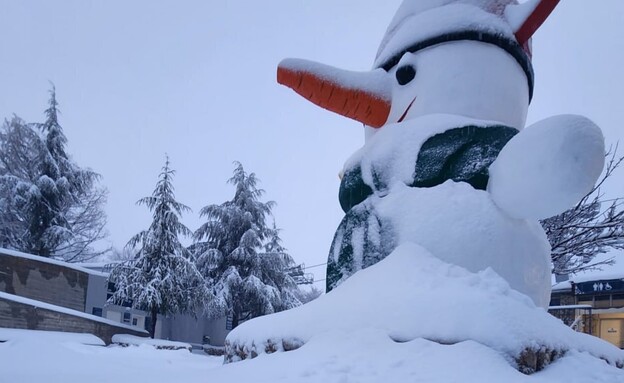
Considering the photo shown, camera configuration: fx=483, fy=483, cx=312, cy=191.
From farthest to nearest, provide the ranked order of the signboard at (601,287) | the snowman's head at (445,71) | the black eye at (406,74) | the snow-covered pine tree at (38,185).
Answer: the snow-covered pine tree at (38,185) < the signboard at (601,287) < the black eye at (406,74) < the snowman's head at (445,71)

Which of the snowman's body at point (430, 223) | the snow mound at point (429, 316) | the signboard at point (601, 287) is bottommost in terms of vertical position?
the snow mound at point (429, 316)

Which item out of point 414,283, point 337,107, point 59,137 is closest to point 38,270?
point 59,137

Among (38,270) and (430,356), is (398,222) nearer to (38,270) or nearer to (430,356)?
(430,356)

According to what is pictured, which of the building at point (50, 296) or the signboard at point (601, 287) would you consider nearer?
the building at point (50, 296)

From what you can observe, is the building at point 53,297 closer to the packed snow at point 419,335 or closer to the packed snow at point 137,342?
the packed snow at point 137,342

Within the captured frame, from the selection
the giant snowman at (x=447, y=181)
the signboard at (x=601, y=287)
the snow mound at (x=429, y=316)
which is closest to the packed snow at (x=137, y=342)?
the giant snowman at (x=447, y=181)

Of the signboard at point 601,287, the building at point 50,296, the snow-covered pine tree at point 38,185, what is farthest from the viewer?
the snow-covered pine tree at point 38,185

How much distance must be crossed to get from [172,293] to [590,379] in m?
16.0

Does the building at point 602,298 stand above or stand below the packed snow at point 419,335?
above

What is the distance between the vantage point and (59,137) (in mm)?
18672

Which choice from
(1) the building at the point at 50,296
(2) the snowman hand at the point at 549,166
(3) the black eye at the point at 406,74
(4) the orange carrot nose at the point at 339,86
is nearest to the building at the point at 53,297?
(1) the building at the point at 50,296

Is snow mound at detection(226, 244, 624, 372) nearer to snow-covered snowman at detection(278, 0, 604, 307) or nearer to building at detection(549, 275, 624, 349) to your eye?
snow-covered snowman at detection(278, 0, 604, 307)

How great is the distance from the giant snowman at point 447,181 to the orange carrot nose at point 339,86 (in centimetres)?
1

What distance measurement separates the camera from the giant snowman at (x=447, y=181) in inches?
105
